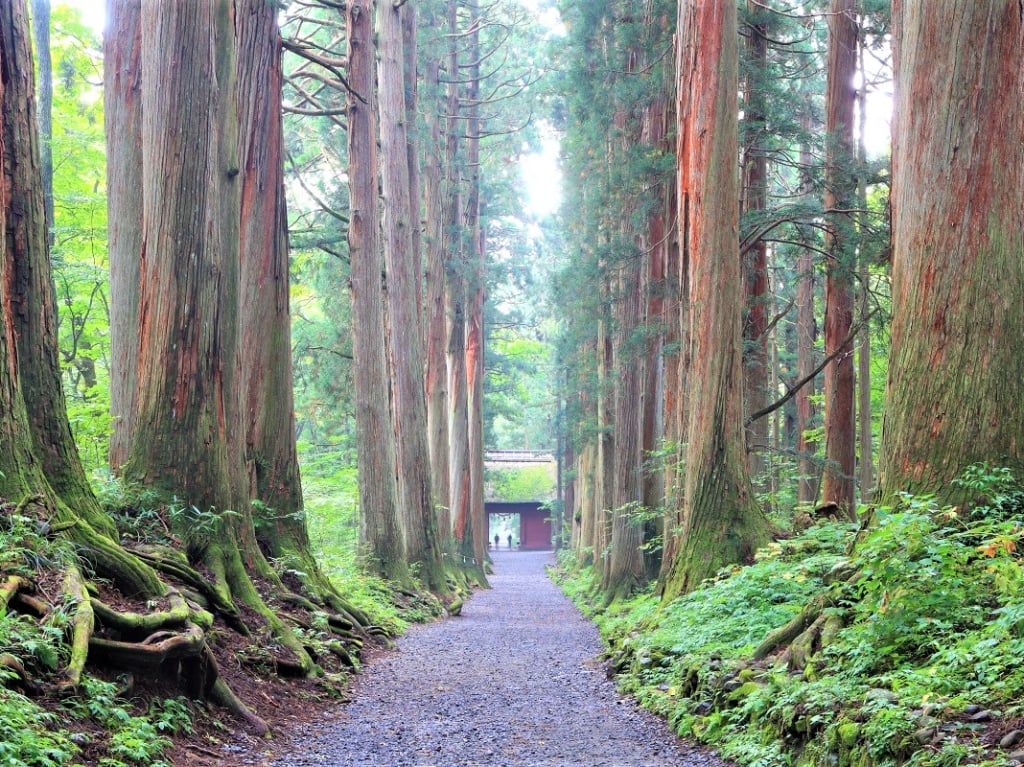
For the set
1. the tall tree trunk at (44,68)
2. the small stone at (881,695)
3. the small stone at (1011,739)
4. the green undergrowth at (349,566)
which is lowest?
the green undergrowth at (349,566)

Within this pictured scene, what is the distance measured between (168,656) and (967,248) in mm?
5711

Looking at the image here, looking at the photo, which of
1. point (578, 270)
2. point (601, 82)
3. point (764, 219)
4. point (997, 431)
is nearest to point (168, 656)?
point (997, 431)

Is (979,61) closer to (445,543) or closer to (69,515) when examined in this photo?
(69,515)

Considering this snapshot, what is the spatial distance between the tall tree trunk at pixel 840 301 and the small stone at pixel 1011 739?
967cm

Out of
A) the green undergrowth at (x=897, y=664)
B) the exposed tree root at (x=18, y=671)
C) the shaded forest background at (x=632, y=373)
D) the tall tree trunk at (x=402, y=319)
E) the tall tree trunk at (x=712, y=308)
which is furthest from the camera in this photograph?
the tall tree trunk at (x=402, y=319)

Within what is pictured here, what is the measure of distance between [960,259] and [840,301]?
8616mm

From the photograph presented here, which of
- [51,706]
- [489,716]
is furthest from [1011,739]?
[489,716]

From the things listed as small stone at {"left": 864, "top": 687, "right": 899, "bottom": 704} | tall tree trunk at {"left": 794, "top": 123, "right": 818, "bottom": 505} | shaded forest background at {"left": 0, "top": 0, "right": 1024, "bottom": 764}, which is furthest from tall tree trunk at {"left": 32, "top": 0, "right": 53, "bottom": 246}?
small stone at {"left": 864, "top": 687, "right": 899, "bottom": 704}

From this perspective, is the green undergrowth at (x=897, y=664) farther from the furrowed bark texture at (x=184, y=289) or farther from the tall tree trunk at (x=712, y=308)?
the furrowed bark texture at (x=184, y=289)

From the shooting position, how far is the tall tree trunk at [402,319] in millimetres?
18969

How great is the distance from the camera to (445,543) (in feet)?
83.6

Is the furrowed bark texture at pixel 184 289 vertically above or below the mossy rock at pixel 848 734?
above

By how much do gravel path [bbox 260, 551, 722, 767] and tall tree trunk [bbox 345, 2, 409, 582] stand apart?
3.41 m

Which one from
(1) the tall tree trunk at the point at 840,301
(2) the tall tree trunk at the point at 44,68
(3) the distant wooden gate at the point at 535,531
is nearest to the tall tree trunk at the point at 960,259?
(1) the tall tree trunk at the point at 840,301
